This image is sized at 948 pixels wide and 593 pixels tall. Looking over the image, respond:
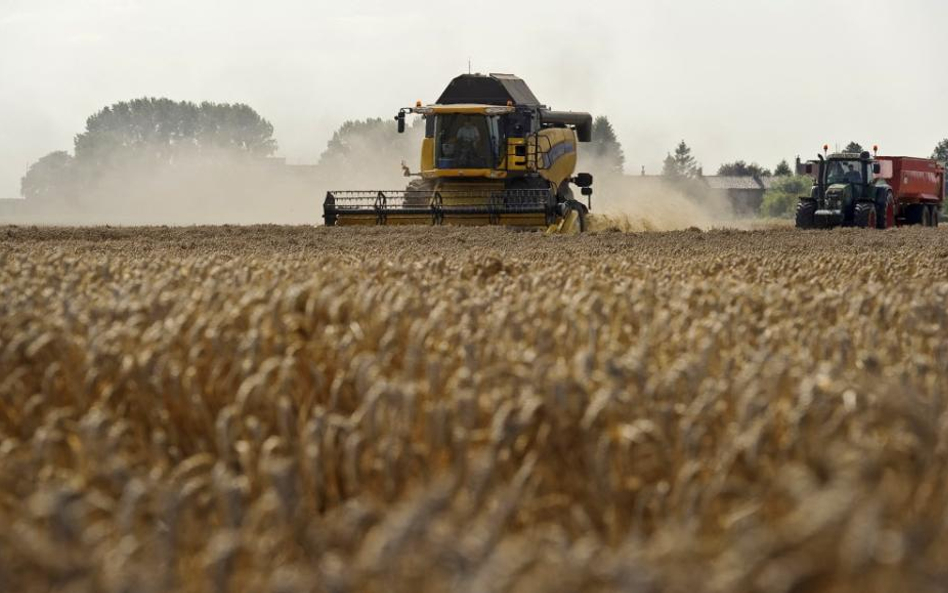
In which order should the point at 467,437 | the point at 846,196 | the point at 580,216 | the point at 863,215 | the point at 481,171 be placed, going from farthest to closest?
the point at 846,196
the point at 863,215
the point at 580,216
the point at 481,171
the point at 467,437

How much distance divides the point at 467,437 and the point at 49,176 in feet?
407

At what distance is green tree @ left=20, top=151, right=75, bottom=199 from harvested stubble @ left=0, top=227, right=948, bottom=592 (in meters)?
109

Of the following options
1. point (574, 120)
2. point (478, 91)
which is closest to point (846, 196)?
point (574, 120)

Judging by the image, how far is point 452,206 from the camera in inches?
1123

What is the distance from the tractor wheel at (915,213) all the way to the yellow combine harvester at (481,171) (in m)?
17.9

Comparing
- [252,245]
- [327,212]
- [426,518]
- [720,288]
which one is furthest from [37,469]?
[327,212]

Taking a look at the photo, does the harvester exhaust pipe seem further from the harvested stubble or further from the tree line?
the tree line

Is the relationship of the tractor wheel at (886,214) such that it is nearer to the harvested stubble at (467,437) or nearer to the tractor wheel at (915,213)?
the tractor wheel at (915,213)

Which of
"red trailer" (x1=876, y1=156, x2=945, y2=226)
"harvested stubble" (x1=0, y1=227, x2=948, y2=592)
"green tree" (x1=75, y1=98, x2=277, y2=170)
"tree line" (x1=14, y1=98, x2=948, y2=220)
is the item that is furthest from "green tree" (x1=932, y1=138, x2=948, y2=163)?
"harvested stubble" (x1=0, y1=227, x2=948, y2=592)

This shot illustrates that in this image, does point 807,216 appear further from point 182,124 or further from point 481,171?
point 182,124

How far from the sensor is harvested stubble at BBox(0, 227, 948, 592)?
237cm

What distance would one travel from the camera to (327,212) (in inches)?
1118

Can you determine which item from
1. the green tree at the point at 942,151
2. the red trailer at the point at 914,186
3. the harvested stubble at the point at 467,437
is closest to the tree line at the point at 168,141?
the green tree at the point at 942,151

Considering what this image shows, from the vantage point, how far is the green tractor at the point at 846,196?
1412 inches
